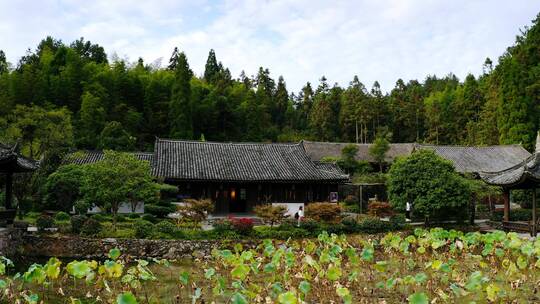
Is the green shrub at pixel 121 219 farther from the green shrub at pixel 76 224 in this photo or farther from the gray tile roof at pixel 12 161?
the gray tile roof at pixel 12 161

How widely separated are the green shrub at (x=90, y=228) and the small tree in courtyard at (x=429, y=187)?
1251 centimetres

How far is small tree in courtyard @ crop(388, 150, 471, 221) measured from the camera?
67.9 feet

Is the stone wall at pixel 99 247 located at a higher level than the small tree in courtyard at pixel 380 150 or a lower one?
lower

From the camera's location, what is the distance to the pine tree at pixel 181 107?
125 feet

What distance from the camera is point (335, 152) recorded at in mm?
41469

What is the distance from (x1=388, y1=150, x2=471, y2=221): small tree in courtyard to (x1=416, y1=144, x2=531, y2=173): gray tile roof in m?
14.9

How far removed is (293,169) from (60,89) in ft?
63.2

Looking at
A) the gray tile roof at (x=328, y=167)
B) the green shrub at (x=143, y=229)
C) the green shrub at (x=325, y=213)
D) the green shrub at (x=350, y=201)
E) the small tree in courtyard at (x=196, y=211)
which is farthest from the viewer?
the green shrub at (x=350, y=201)

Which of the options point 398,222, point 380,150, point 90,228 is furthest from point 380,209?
point 380,150

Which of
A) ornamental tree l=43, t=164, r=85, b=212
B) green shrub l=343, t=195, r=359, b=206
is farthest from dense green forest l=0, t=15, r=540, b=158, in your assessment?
green shrub l=343, t=195, r=359, b=206

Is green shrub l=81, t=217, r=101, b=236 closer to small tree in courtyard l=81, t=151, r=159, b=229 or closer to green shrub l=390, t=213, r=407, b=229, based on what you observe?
small tree in courtyard l=81, t=151, r=159, b=229

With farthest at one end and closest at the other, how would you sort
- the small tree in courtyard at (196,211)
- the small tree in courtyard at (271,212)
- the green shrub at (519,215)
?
the green shrub at (519,215)
the small tree in courtyard at (271,212)
the small tree in courtyard at (196,211)

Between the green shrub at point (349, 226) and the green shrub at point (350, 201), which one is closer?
the green shrub at point (349, 226)

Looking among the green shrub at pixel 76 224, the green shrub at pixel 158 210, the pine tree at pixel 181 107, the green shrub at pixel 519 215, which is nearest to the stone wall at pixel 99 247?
the green shrub at pixel 76 224
